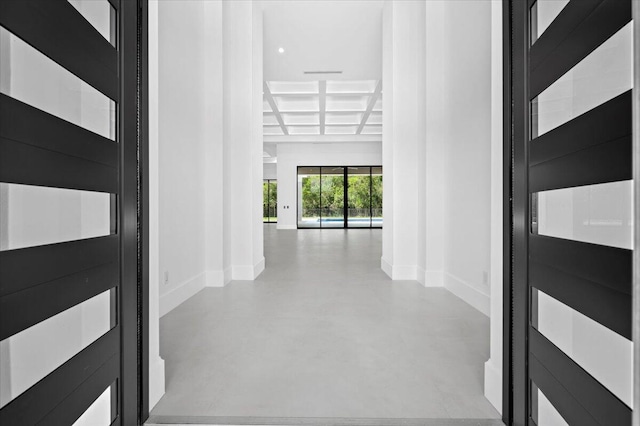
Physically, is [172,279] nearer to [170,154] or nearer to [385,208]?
[170,154]

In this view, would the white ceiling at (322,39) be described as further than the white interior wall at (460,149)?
Yes

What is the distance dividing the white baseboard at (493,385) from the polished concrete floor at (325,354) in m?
0.04

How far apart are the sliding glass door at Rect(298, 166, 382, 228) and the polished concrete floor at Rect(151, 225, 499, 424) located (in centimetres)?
915

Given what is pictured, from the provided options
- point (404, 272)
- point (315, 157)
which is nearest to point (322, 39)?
point (404, 272)

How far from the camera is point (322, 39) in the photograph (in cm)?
561

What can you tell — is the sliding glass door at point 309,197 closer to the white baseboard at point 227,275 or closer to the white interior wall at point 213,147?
the white interior wall at point 213,147

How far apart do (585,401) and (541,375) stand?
253 mm

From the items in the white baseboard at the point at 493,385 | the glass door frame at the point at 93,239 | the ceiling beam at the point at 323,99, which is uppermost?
the ceiling beam at the point at 323,99

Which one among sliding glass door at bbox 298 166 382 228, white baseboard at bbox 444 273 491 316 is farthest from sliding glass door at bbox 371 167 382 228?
white baseboard at bbox 444 273 491 316

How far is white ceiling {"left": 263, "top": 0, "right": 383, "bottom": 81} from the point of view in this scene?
16.2 ft

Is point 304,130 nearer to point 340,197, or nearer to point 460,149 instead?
point 340,197

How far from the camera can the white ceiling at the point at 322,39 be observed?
4934 millimetres

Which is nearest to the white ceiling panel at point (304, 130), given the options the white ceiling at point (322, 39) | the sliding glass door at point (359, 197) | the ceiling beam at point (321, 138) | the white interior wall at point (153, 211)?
the ceiling beam at point (321, 138)

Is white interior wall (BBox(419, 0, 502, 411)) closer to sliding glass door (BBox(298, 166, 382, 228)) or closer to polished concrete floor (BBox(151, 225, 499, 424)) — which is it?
polished concrete floor (BBox(151, 225, 499, 424))
